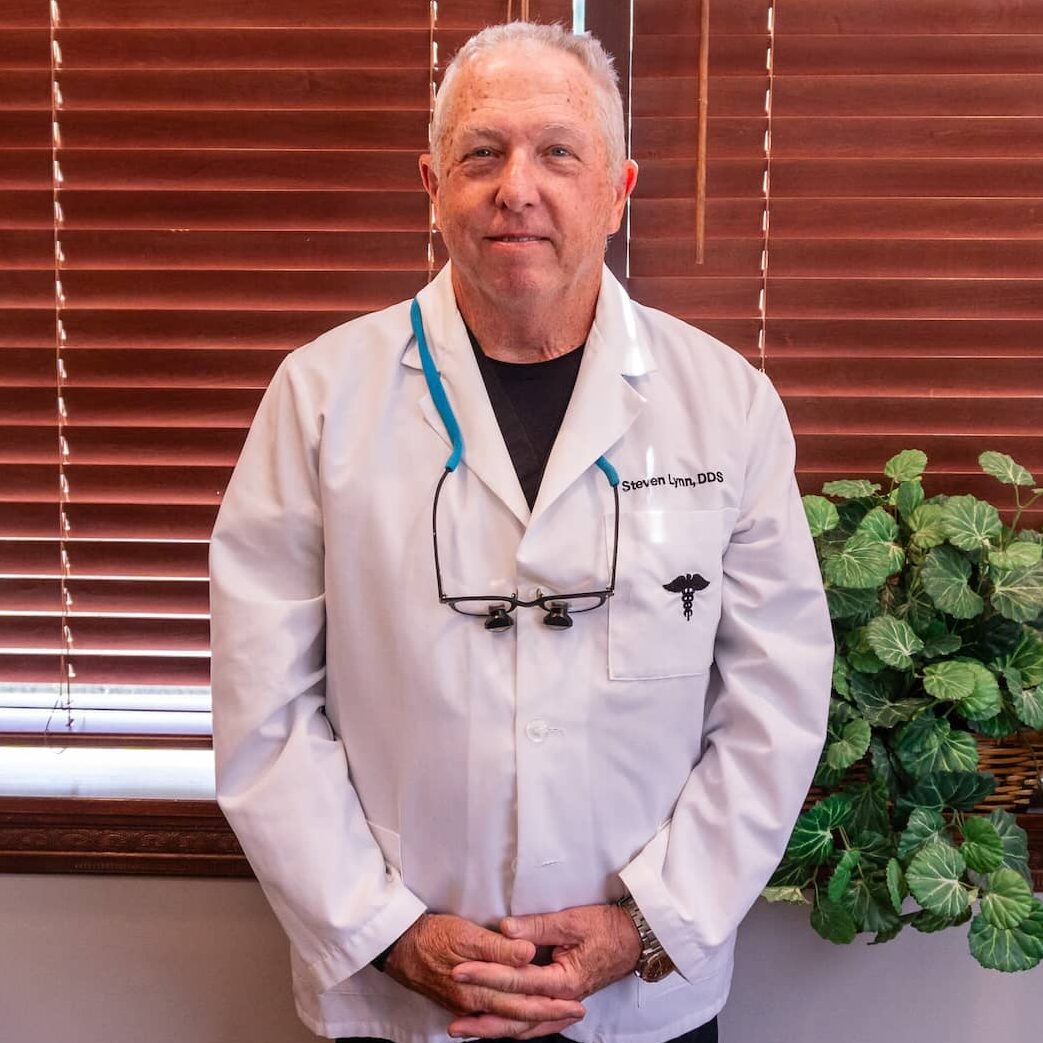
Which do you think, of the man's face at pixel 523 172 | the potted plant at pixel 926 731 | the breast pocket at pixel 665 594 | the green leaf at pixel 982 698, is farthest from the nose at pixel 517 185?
the green leaf at pixel 982 698

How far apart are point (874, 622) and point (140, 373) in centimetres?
119

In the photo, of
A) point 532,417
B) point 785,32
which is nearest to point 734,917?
point 532,417

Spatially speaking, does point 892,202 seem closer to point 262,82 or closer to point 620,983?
point 262,82

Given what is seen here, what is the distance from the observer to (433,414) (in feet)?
4.02

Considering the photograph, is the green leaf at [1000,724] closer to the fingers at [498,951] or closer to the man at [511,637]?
the man at [511,637]

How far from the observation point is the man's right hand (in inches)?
46.0

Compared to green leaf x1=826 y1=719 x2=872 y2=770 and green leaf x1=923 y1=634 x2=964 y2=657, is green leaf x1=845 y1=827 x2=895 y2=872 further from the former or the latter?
green leaf x1=923 y1=634 x2=964 y2=657

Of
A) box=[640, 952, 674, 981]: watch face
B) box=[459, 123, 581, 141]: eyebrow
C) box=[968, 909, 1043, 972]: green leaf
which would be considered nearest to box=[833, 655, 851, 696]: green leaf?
box=[968, 909, 1043, 972]: green leaf

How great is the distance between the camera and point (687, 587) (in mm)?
1226

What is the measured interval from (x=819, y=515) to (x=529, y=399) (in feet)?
1.62

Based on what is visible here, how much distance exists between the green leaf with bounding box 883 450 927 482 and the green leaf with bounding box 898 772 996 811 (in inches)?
16.8

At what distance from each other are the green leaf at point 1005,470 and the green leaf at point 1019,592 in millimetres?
143

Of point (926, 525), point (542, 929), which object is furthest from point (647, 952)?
point (926, 525)

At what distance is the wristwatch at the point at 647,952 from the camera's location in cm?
120
